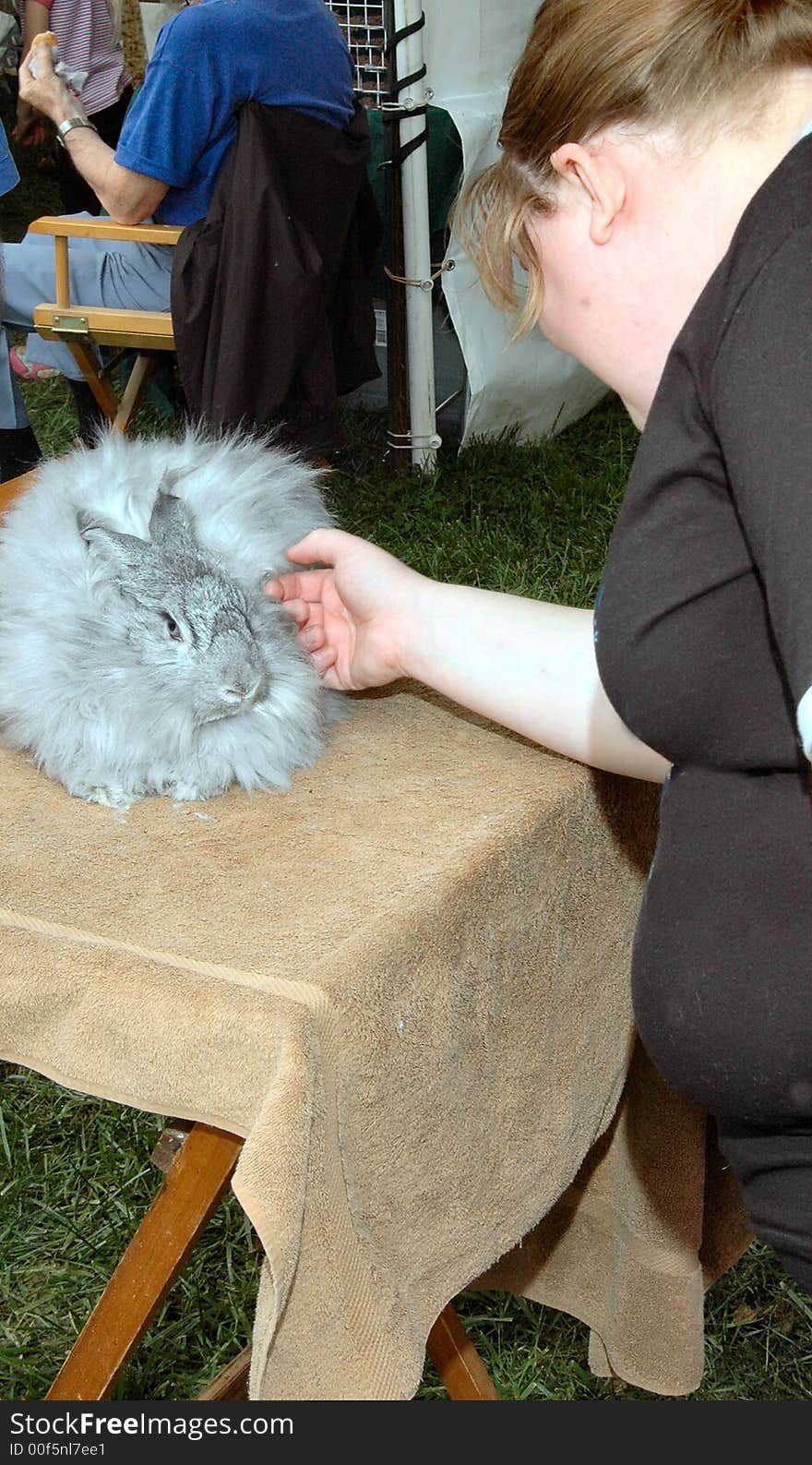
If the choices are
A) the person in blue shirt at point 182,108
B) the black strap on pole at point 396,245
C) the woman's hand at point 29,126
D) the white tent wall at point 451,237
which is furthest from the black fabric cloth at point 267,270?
the woman's hand at point 29,126

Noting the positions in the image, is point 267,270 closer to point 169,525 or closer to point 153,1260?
point 169,525

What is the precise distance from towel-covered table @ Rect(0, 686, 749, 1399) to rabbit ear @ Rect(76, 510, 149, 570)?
0.72 feet

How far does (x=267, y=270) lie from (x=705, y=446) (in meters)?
2.76

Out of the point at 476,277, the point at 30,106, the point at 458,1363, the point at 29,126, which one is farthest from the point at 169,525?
the point at 29,126

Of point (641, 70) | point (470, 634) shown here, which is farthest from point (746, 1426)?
point (641, 70)

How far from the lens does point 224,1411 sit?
38.8 inches

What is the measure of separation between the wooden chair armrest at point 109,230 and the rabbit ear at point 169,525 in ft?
7.42

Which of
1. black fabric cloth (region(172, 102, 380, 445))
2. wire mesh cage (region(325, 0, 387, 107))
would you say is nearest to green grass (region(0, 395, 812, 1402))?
black fabric cloth (region(172, 102, 380, 445))

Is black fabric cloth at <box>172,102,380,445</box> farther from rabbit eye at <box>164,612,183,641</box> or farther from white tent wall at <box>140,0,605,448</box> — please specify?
rabbit eye at <box>164,612,183,641</box>

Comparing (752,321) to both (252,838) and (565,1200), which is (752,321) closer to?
(252,838)

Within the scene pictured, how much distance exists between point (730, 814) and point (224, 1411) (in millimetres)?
578

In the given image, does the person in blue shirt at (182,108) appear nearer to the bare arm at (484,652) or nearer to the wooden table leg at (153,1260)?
the bare arm at (484,652)

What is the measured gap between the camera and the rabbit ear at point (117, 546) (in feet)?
4.22

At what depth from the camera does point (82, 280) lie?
12.2 ft
